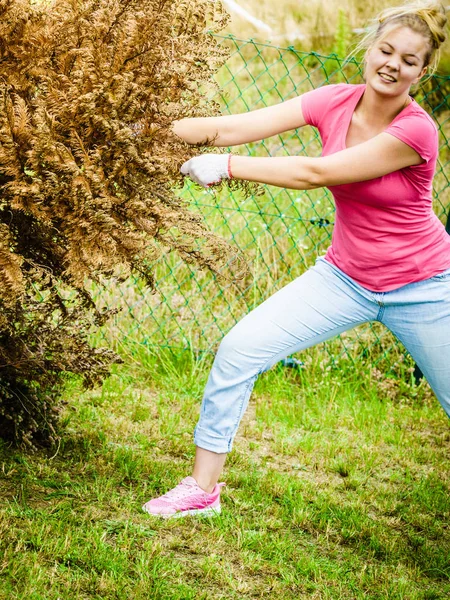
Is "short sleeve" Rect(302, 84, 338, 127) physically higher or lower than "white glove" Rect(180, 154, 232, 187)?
higher

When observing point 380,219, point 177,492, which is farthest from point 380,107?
point 177,492

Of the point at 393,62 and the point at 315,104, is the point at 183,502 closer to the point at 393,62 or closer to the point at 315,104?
the point at 315,104

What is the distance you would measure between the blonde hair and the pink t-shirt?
7.4 inches

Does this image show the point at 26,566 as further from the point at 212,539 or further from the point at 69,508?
the point at 212,539

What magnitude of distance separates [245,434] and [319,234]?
2001 millimetres

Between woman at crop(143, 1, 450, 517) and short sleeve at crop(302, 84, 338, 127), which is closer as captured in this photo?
woman at crop(143, 1, 450, 517)

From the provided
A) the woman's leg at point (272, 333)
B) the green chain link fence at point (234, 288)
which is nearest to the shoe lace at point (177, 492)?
the woman's leg at point (272, 333)

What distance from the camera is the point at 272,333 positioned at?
9.03 ft

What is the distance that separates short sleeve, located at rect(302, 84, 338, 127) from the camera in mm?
2764

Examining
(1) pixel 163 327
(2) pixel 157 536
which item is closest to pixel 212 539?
(2) pixel 157 536

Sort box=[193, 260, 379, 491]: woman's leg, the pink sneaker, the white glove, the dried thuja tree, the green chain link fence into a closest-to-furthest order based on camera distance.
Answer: the dried thuja tree < the white glove < box=[193, 260, 379, 491]: woman's leg < the pink sneaker < the green chain link fence

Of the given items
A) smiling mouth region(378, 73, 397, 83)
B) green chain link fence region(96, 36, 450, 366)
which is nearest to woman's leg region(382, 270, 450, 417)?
smiling mouth region(378, 73, 397, 83)

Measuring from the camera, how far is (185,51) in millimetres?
2480

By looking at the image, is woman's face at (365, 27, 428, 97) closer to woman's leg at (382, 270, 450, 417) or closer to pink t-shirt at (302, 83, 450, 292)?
pink t-shirt at (302, 83, 450, 292)
